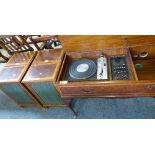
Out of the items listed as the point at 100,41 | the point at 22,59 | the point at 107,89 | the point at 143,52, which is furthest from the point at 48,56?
the point at 143,52

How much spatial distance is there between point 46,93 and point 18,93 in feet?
0.95

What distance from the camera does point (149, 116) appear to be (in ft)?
4.53

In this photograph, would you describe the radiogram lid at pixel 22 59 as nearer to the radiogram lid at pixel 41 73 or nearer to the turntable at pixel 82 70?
the radiogram lid at pixel 41 73

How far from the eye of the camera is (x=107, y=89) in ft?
3.54

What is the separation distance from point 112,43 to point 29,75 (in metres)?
0.69

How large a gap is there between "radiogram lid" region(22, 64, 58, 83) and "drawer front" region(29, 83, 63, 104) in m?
0.06

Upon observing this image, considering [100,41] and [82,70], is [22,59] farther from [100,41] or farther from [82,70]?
[100,41]

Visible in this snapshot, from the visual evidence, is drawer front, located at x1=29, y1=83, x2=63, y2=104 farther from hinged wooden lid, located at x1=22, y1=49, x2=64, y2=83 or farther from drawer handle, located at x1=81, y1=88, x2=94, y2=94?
drawer handle, located at x1=81, y1=88, x2=94, y2=94

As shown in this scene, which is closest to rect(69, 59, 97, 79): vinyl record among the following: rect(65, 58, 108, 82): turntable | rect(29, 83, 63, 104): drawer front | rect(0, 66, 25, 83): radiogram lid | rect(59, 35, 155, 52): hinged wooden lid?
rect(65, 58, 108, 82): turntable

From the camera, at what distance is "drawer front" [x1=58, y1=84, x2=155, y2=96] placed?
39.5 inches

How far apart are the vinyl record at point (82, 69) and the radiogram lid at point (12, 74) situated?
439 millimetres
